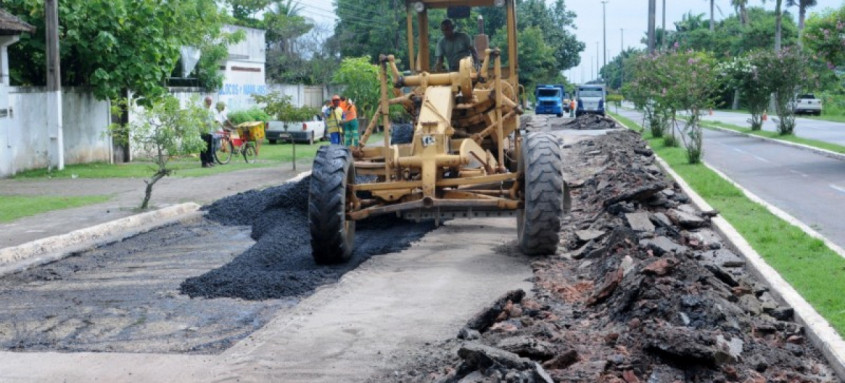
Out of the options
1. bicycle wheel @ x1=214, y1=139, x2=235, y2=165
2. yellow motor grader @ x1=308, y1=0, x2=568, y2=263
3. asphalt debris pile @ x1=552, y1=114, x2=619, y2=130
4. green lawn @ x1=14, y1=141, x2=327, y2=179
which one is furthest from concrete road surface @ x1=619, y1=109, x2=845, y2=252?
bicycle wheel @ x1=214, y1=139, x2=235, y2=165

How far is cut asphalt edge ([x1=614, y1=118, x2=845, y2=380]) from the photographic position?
7.56 m

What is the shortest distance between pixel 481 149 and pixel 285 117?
50.6 feet

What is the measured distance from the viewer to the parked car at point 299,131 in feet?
131

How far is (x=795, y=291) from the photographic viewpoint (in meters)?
9.53

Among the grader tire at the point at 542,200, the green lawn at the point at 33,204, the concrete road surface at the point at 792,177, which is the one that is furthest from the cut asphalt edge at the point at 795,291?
the green lawn at the point at 33,204

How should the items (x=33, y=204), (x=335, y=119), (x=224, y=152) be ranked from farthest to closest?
1. (x=224, y=152)
2. (x=335, y=119)
3. (x=33, y=204)

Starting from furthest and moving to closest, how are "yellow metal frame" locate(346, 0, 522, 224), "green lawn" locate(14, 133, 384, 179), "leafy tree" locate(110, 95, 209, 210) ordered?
"green lawn" locate(14, 133, 384, 179)
"leafy tree" locate(110, 95, 209, 210)
"yellow metal frame" locate(346, 0, 522, 224)

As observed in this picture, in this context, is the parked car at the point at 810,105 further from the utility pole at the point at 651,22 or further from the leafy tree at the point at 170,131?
the leafy tree at the point at 170,131

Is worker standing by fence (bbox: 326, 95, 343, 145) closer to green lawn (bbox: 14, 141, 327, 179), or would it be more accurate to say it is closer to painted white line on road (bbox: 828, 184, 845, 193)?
green lawn (bbox: 14, 141, 327, 179)

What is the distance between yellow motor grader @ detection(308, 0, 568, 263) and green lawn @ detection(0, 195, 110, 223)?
600 centimetres

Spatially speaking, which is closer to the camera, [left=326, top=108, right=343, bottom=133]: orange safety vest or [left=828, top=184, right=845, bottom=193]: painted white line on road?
[left=828, top=184, right=845, bottom=193]: painted white line on road

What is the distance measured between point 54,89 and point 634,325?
66.3 ft

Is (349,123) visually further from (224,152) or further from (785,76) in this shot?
(785,76)

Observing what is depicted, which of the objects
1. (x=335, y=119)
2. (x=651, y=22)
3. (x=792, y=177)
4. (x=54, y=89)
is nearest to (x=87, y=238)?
(x=54, y=89)
